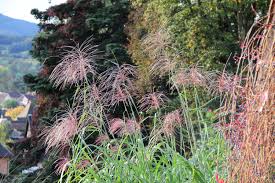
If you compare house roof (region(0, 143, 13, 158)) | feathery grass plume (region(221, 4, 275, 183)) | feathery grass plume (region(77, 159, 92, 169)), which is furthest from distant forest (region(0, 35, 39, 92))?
feathery grass plume (region(221, 4, 275, 183))

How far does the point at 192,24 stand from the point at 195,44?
286 millimetres

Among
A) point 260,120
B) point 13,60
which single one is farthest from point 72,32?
point 13,60

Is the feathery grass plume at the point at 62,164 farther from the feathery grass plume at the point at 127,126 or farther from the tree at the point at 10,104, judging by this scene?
the tree at the point at 10,104

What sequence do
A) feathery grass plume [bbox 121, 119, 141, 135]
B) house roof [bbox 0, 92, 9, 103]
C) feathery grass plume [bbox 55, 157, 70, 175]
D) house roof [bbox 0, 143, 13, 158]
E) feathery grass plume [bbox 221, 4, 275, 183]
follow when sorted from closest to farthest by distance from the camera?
1. feathery grass plume [bbox 221, 4, 275, 183]
2. feathery grass plume [bbox 55, 157, 70, 175]
3. feathery grass plume [bbox 121, 119, 141, 135]
4. house roof [bbox 0, 143, 13, 158]
5. house roof [bbox 0, 92, 9, 103]

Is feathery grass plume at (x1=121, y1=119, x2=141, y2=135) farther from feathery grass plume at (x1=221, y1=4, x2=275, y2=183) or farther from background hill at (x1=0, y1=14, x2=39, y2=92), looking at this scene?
background hill at (x1=0, y1=14, x2=39, y2=92)

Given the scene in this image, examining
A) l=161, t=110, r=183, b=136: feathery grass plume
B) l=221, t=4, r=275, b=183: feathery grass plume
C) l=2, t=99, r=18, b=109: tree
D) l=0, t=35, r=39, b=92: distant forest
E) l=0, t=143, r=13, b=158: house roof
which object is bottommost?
l=2, t=99, r=18, b=109: tree

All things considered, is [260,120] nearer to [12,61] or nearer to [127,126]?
[127,126]

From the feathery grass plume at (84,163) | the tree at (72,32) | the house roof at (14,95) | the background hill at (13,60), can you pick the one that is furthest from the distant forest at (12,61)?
the feathery grass plume at (84,163)

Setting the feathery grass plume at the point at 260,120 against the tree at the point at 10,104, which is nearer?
the feathery grass plume at the point at 260,120

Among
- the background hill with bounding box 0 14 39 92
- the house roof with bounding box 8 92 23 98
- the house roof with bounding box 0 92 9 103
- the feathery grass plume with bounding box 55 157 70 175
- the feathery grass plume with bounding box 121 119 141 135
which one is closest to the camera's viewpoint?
the feathery grass plume with bounding box 55 157 70 175

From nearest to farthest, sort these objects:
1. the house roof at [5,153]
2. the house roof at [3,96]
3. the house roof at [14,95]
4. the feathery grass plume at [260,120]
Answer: the feathery grass plume at [260,120] → the house roof at [5,153] → the house roof at [3,96] → the house roof at [14,95]

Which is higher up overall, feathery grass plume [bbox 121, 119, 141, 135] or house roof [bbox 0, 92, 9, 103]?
feathery grass plume [bbox 121, 119, 141, 135]

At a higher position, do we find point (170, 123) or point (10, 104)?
point (170, 123)

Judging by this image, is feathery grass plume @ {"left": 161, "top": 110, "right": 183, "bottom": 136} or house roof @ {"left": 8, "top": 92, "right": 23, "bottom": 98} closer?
feathery grass plume @ {"left": 161, "top": 110, "right": 183, "bottom": 136}
